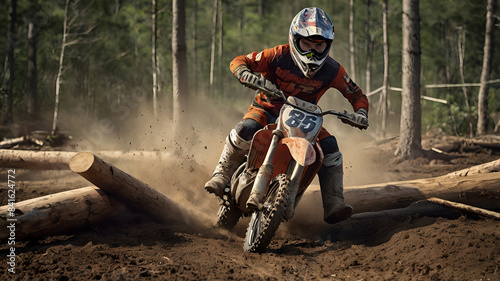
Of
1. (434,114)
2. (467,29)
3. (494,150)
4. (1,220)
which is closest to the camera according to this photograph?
(1,220)

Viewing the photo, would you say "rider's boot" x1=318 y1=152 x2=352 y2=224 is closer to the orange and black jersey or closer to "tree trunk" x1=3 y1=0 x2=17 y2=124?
the orange and black jersey

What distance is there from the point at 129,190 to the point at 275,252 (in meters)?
2.09

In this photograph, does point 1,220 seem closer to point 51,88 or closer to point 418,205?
point 418,205

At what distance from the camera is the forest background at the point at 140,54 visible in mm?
23406

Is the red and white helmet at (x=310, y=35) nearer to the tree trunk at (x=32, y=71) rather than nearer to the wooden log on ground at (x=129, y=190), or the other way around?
the wooden log on ground at (x=129, y=190)

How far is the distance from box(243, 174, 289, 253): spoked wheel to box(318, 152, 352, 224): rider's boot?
3.30 ft

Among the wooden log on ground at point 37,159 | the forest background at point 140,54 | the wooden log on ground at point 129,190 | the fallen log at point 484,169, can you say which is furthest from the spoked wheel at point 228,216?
the forest background at point 140,54

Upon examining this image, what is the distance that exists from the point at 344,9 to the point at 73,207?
4040 centimetres

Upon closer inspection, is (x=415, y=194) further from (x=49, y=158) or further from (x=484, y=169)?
(x=49, y=158)

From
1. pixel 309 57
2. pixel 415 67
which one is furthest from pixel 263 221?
pixel 415 67

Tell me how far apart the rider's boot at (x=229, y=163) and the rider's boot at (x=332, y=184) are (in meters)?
1.04

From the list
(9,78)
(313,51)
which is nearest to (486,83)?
(313,51)

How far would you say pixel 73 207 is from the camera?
566 centimetres

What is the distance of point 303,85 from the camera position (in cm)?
615
